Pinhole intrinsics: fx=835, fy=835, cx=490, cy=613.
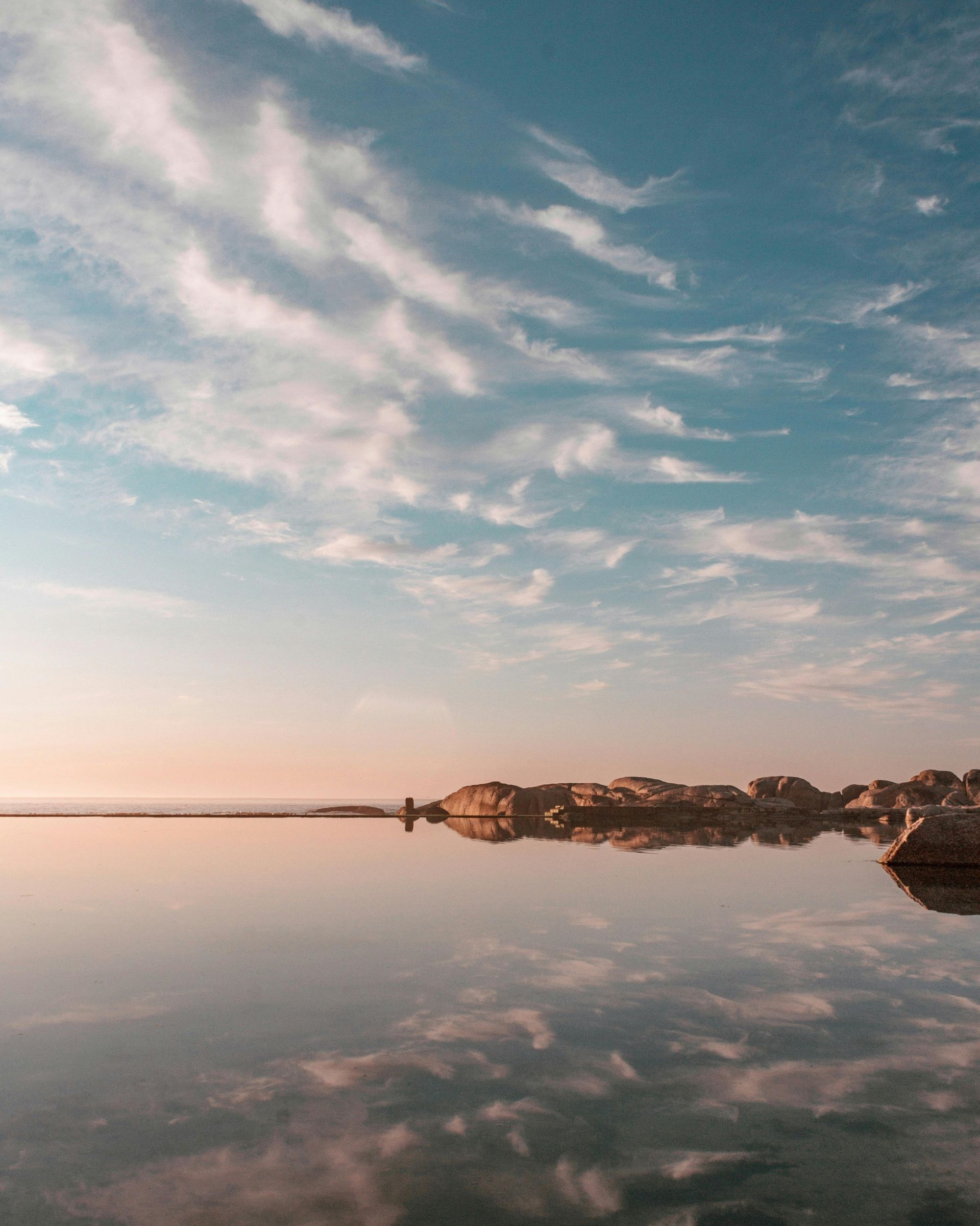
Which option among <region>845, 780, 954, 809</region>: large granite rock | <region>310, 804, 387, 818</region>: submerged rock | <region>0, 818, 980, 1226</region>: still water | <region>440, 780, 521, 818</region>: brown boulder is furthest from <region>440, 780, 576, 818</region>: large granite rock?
<region>0, 818, 980, 1226</region>: still water

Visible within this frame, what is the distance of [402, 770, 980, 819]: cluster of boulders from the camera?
5462 centimetres

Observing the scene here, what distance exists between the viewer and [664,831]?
38656 millimetres

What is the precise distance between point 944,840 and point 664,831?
59.1 ft

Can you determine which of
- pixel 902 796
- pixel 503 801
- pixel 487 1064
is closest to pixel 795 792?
pixel 902 796

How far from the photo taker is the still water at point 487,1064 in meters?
4.46

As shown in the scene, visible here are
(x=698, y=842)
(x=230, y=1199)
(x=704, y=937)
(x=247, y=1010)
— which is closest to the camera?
(x=230, y=1199)

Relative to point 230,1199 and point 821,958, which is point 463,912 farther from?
point 230,1199

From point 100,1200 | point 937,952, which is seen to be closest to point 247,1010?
point 100,1200

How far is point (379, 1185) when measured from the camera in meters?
4.52

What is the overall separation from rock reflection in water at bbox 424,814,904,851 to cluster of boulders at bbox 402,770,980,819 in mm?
2017

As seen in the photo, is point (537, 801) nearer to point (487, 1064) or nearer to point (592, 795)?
point (592, 795)

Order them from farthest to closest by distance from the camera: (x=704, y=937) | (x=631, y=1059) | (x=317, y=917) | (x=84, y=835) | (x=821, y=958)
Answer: (x=84, y=835)
(x=317, y=917)
(x=704, y=937)
(x=821, y=958)
(x=631, y=1059)

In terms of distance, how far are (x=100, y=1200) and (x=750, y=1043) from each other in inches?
193

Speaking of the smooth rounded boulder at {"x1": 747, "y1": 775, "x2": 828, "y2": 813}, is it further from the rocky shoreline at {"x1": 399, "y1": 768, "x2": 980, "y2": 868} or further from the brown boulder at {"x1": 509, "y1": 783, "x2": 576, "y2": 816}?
the brown boulder at {"x1": 509, "y1": 783, "x2": 576, "y2": 816}
